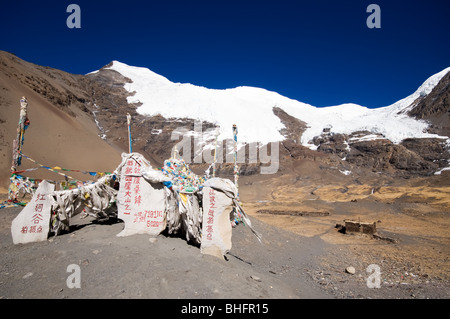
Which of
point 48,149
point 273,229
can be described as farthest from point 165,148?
point 273,229

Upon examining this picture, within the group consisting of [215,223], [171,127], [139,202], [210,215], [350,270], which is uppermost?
[171,127]

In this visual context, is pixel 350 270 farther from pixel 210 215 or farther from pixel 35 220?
pixel 35 220

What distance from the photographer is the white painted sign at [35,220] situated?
5.55 m

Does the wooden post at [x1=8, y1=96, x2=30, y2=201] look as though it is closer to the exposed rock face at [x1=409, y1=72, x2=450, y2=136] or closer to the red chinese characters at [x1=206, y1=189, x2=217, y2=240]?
the red chinese characters at [x1=206, y1=189, x2=217, y2=240]

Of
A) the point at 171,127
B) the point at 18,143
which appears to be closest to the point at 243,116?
the point at 171,127

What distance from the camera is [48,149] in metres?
25.7

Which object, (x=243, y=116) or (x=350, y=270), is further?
(x=243, y=116)

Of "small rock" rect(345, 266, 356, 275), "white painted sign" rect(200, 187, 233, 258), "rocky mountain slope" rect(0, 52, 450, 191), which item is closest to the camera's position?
"white painted sign" rect(200, 187, 233, 258)

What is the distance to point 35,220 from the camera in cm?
569

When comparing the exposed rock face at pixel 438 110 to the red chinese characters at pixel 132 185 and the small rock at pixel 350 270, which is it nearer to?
the small rock at pixel 350 270

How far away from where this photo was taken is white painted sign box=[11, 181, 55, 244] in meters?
5.55

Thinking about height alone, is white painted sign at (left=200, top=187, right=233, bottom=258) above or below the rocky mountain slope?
below

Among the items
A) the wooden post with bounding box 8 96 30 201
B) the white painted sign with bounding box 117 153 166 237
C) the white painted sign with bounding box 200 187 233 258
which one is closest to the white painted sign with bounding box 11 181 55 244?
the white painted sign with bounding box 117 153 166 237

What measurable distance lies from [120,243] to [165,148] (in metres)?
54.3
